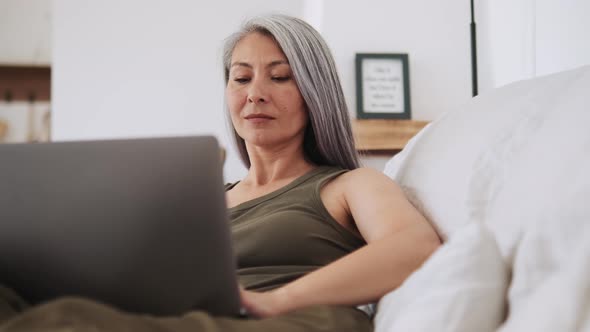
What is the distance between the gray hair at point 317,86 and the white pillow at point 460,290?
621 millimetres

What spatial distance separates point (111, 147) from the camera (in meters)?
0.58

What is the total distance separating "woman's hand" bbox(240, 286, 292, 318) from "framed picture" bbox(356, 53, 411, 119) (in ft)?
4.69

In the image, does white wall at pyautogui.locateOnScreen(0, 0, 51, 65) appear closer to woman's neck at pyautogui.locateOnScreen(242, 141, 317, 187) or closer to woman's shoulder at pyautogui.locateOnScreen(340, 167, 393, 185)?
woman's neck at pyautogui.locateOnScreen(242, 141, 317, 187)

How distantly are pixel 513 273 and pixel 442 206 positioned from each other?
0.27 metres

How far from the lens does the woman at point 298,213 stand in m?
0.63

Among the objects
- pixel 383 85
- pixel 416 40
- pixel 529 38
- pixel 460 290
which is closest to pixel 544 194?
pixel 460 290

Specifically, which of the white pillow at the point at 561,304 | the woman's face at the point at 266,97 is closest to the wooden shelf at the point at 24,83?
the woman's face at the point at 266,97

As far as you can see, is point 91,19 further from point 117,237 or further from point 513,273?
point 513,273

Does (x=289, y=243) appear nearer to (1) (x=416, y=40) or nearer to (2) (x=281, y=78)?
(2) (x=281, y=78)

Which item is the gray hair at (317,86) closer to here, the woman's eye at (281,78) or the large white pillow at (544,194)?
the woman's eye at (281,78)

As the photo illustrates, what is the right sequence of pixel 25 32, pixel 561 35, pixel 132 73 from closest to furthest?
1. pixel 561 35
2. pixel 132 73
3. pixel 25 32

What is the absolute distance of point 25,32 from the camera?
2.79 meters

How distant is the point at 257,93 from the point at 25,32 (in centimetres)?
211

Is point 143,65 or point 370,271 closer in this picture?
point 370,271
